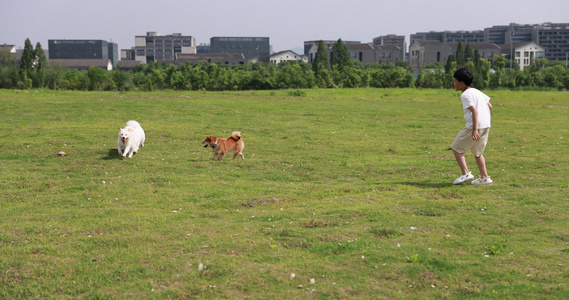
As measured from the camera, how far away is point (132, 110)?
27172mm

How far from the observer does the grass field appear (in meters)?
5.84

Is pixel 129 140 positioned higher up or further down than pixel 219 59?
further down

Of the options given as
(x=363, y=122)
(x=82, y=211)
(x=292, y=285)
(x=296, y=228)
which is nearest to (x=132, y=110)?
(x=363, y=122)

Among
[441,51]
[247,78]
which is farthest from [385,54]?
[247,78]

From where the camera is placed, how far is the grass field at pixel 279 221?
584 centimetres

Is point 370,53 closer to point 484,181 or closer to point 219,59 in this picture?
point 219,59

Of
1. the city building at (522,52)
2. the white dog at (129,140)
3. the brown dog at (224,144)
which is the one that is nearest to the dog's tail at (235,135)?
the brown dog at (224,144)

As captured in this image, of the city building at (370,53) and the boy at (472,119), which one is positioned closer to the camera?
the boy at (472,119)

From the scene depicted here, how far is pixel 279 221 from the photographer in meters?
8.31

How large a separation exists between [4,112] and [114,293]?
22.4m

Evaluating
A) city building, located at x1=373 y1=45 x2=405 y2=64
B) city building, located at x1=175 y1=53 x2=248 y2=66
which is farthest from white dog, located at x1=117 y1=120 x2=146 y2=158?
city building, located at x1=373 y1=45 x2=405 y2=64

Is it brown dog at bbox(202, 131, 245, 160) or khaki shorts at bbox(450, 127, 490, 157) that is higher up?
khaki shorts at bbox(450, 127, 490, 157)

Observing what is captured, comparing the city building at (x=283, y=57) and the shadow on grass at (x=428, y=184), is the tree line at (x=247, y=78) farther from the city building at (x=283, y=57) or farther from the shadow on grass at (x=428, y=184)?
the city building at (x=283, y=57)

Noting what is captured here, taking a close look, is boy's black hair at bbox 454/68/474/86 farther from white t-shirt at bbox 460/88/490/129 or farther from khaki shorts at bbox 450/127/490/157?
khaki shorts at bbox 450/127/490/157
